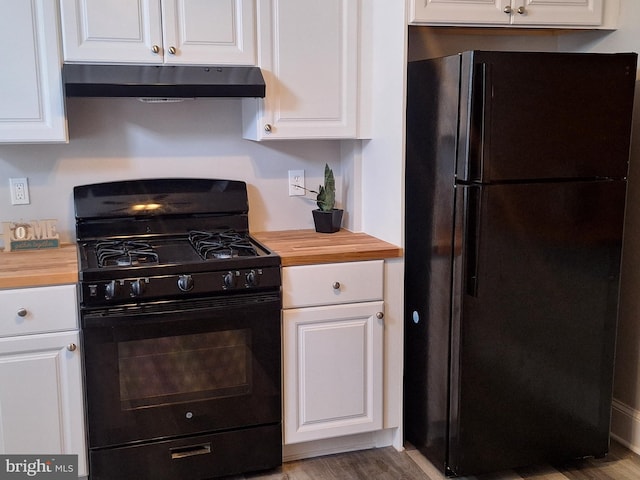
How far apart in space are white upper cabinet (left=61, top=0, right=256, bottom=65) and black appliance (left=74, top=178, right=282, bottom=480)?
0.66 m

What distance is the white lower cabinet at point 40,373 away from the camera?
229cm

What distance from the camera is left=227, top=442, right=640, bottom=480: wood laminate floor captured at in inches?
106

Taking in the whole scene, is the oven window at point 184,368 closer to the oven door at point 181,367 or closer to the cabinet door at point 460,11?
the oven door at point 181,367

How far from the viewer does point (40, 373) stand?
234 cm

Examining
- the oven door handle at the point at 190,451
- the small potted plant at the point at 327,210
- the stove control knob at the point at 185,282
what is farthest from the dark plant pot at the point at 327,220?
the oven door handle at the point at 190,451

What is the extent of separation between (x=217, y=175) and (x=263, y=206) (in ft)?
0.82

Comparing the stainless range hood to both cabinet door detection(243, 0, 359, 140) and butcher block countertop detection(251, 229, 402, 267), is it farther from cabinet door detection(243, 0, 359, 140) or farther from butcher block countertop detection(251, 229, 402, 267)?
butcher block countertop detection(251, 229, 402, 267)

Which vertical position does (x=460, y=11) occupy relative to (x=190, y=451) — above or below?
above

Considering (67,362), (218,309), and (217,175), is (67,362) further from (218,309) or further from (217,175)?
(217,175)

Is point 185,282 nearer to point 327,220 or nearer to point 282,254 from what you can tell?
point 282,254

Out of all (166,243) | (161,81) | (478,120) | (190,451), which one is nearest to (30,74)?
(161,81)

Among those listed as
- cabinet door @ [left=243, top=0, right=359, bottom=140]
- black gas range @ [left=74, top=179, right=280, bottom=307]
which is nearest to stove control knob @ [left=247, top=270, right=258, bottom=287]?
black gas range @ [left=74, top=179, right=280, bottom=307]

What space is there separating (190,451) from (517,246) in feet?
4.62

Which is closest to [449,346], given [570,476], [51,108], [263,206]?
[570,476]
